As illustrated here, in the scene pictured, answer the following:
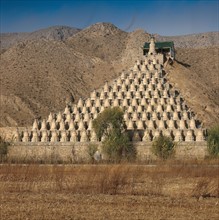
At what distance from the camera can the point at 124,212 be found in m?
12.3

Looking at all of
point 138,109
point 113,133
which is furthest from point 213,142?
point 138,109

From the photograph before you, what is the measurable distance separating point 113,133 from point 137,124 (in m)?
4.61

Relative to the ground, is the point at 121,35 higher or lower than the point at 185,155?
higher

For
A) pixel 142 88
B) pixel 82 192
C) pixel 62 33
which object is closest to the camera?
pixel 82 192

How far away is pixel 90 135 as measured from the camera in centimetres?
3981

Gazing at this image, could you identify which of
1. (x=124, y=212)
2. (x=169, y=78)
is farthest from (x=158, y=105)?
(x=124, y=212)

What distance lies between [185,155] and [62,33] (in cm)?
16763

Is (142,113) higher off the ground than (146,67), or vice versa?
(146,67)

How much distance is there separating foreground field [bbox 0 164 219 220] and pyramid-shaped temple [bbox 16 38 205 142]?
17.8 metres

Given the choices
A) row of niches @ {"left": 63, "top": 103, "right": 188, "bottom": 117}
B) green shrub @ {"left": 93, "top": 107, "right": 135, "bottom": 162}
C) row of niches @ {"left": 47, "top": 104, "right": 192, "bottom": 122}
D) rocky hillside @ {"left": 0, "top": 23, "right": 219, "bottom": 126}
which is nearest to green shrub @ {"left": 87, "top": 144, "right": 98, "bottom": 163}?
green shrub @ {"left": 93, "top": 107, "right": 135, "bottom": 162}

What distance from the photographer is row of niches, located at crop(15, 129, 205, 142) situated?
124 ft

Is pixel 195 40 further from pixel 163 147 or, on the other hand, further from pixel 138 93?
pixel 163 147

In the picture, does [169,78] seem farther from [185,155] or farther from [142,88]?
[185,155]

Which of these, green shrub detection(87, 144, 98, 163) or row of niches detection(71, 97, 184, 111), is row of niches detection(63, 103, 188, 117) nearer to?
row of niches detection(71, 97, 184, 111)
